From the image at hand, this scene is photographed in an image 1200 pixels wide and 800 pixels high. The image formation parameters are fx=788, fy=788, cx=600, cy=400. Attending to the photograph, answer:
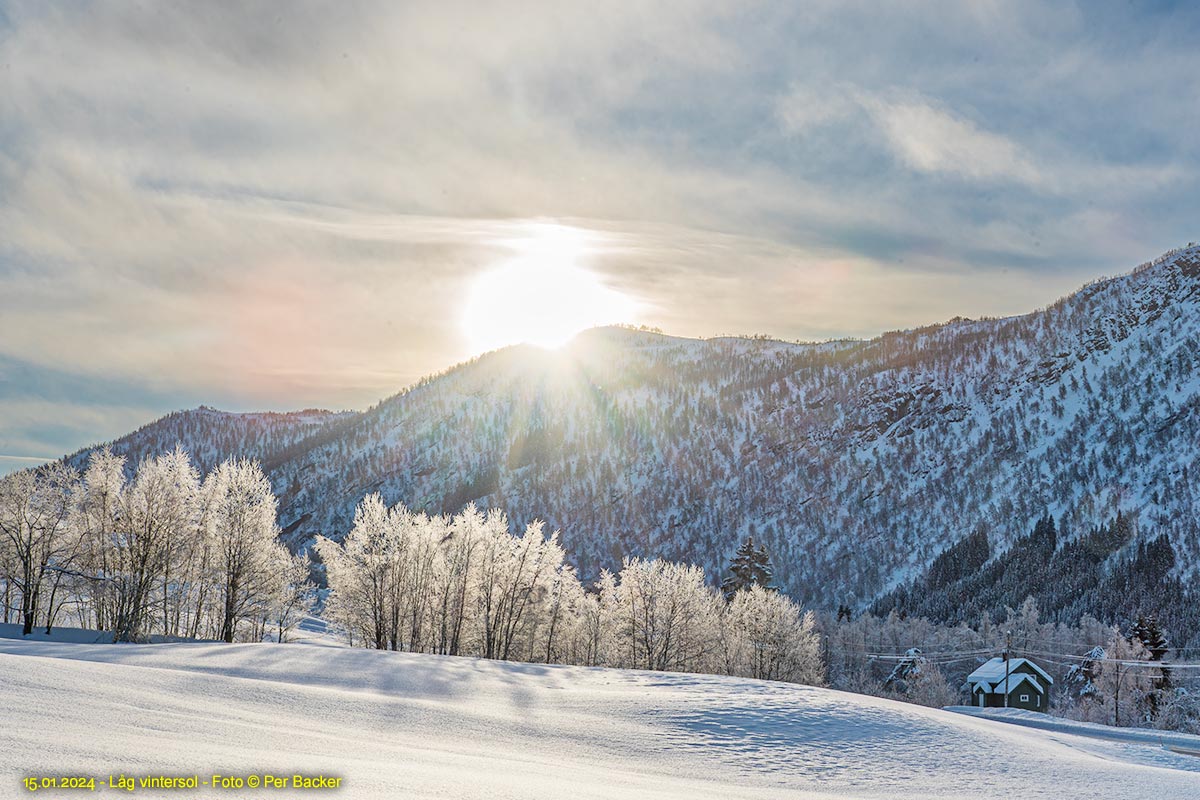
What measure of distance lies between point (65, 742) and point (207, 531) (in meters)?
48.9

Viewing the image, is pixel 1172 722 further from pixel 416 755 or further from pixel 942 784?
pixel 416 755

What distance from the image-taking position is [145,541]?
51.2 meters

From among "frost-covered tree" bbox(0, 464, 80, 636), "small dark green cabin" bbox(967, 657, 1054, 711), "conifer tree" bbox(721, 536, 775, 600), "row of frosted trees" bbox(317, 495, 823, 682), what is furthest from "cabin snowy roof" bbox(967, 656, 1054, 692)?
"frost-covered tree" bbox(0, 464, 80, 636)

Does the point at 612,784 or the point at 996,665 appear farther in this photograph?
the point at 996,665

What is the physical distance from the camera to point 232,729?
1438 cm

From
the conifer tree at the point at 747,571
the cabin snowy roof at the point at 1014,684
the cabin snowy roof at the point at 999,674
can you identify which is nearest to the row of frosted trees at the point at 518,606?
the conifer tree at the point at 747,571

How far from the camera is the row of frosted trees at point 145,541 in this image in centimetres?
5153

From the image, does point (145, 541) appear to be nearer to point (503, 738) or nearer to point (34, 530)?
point (34, 530)

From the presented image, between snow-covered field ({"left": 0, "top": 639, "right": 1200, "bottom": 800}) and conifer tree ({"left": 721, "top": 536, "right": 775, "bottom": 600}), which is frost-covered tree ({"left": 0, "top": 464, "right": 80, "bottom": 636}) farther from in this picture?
conifer tree ({"left": 721, "top": 536, "right": 775, "bottom": 600})

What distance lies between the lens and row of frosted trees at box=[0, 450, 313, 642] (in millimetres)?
51531

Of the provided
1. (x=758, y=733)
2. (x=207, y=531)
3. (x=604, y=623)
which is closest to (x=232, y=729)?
(x=758, y=733)

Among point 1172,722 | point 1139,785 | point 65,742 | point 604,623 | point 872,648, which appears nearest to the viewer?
point 65,742

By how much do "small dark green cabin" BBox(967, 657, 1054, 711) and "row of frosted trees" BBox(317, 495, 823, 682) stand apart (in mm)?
18422

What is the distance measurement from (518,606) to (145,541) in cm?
3150
